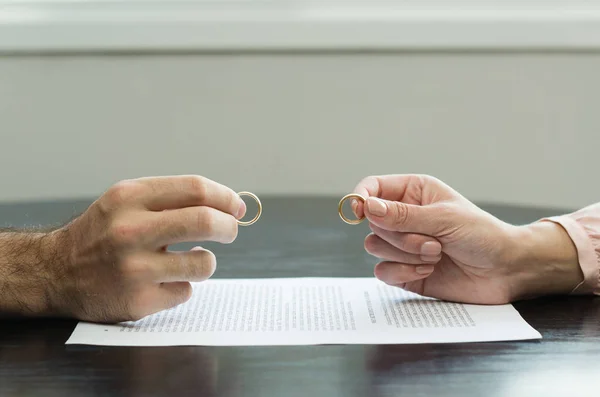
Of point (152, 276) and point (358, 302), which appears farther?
point (358, 302)

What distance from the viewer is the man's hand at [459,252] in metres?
1.11

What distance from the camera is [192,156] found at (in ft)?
8.73

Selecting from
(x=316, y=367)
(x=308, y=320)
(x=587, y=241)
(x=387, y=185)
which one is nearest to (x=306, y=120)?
(x=387, y=185)

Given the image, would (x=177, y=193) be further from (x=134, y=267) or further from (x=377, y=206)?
(x=377, y=206)

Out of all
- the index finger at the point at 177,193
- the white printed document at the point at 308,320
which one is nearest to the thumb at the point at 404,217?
the white printed document at the point at 308,320

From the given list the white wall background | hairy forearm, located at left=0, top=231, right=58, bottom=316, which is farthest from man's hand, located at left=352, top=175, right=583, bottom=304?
the white wall background

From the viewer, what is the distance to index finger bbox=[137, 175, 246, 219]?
1.01 m

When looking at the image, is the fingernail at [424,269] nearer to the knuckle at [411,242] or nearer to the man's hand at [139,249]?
the knuckle at [411,242]

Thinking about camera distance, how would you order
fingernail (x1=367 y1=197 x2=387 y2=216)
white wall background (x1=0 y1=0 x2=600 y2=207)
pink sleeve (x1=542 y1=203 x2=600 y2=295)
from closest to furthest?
1. fingernail (x1=367 y1=197 x2=387 y2=216)
2. pink sleeve (x1=542 y1=203 x2=600 y2=295)
3. white wall background (x1=0 y1=0 x2=600 y2=207)

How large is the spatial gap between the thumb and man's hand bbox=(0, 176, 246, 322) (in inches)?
7.1

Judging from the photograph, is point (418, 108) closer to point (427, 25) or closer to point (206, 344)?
point (427, 25)

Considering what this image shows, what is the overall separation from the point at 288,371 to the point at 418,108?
74.1 inches

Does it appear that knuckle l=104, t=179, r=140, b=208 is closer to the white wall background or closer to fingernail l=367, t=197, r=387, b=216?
fingernail l=367, t=197, r=387, b=216

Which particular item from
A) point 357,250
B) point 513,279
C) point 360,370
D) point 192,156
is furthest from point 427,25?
point 360,370
